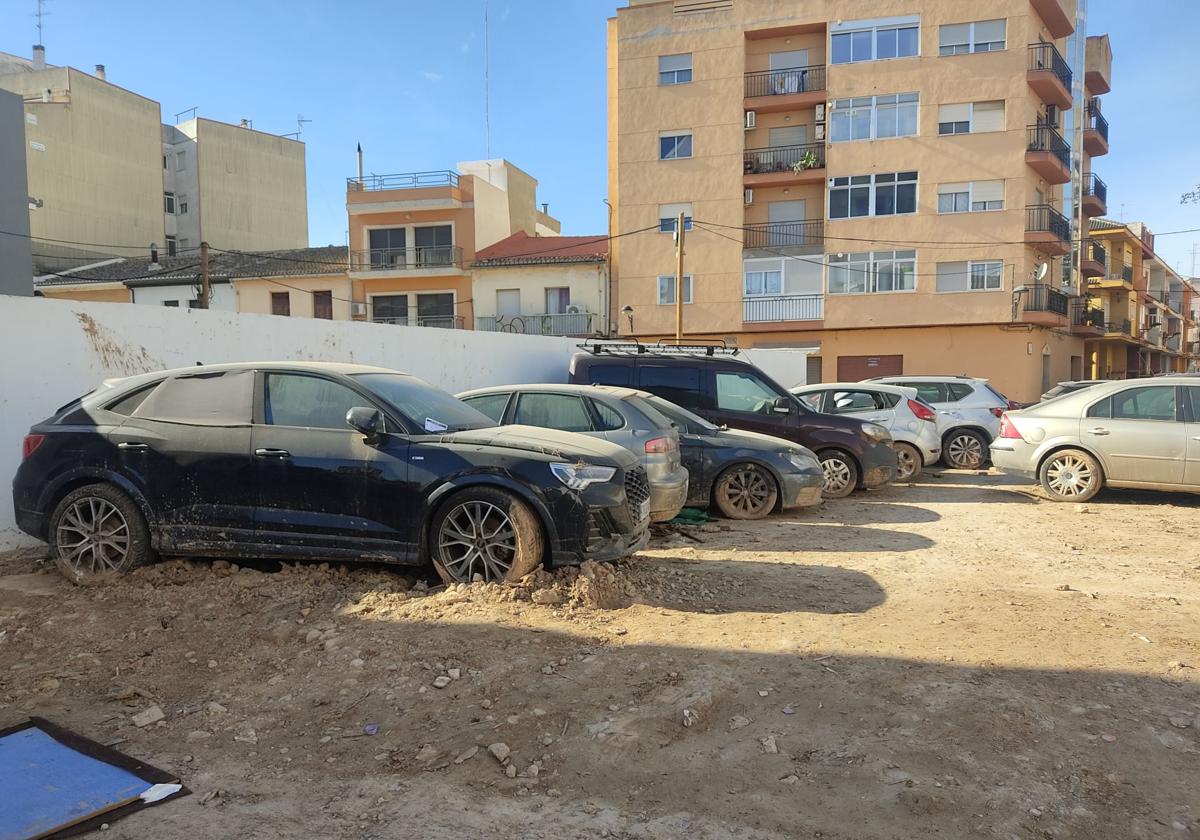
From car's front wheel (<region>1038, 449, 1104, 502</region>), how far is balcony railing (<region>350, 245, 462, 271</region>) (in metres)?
31.4

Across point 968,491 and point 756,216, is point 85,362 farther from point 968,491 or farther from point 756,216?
point 756,216

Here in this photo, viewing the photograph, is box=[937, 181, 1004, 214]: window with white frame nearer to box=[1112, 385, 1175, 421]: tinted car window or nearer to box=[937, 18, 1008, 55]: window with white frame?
box=[937, 18, 1008, 55]: window with white frame

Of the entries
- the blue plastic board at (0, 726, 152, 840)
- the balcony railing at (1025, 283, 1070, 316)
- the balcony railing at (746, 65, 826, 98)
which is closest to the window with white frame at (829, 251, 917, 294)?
the balcony railing at (1025, 283, 1070, 316)

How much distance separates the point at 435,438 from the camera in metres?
5.57

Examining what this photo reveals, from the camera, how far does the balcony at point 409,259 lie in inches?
1499

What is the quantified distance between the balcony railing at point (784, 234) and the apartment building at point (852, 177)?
0.25ft

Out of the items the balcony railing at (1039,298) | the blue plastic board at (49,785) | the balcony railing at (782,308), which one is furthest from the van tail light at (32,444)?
the balcony railing at (1039,298)

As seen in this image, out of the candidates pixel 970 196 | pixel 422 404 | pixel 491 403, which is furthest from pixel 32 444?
pixel 970 196

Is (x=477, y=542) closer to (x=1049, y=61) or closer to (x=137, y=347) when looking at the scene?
(x=137, y=347)

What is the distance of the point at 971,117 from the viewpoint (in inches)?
1251

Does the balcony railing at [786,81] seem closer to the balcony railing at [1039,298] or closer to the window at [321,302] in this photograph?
the balcony railing at [1039,298]

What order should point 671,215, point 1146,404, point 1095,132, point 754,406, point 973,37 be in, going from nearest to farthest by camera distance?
point 1146,404 < point 754,406 < point 973,37 < point 671,215 < point 1095,132

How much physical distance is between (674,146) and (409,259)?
13540mm

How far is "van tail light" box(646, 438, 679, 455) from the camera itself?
7.32m
